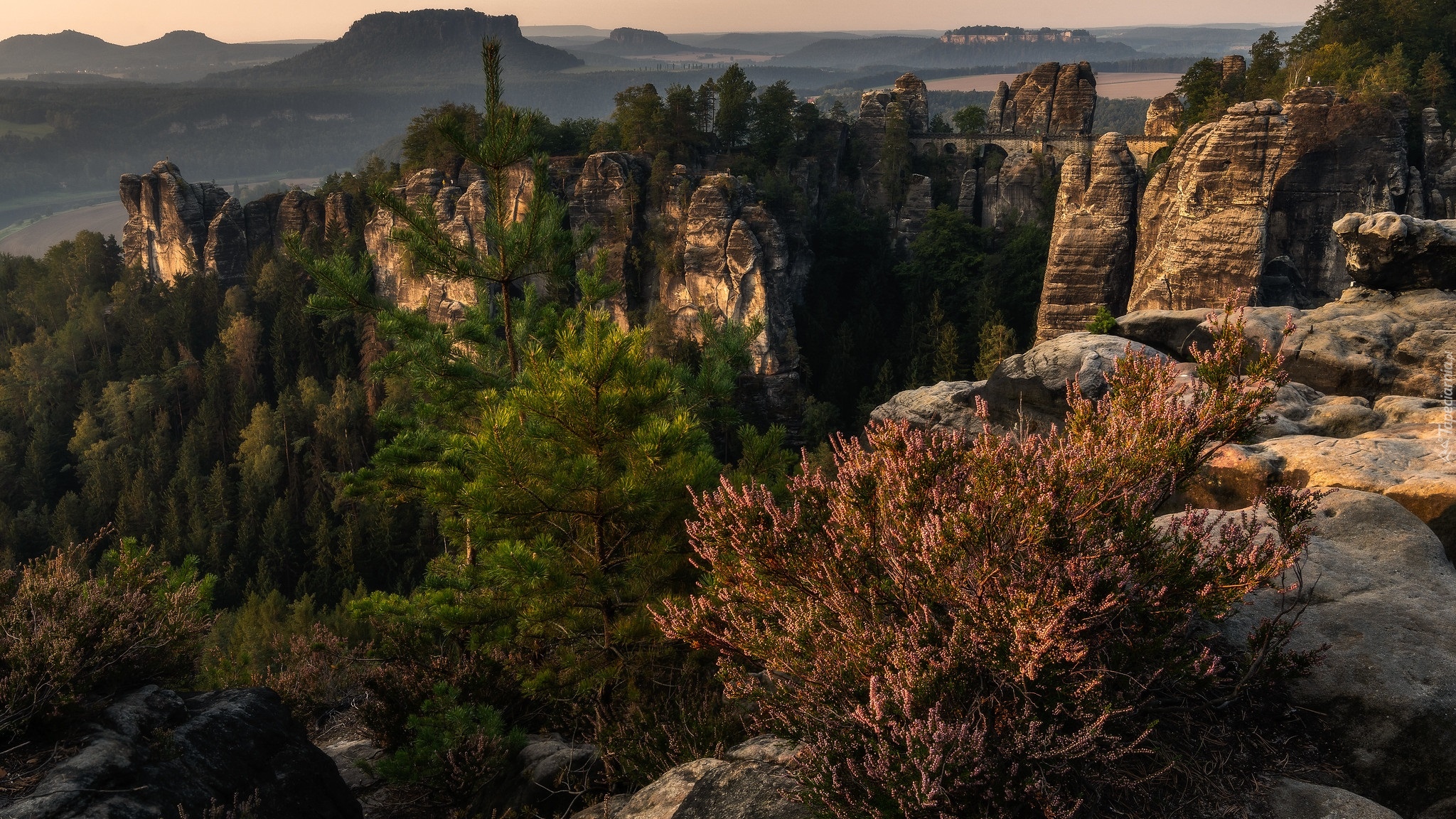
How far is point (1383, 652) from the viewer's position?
479cm

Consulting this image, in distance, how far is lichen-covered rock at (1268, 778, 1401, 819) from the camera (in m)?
3.82

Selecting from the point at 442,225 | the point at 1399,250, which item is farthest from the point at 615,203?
the point at 1399,250

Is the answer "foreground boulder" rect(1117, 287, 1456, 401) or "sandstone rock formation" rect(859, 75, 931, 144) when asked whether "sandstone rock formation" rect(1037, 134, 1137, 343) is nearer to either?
"foreground boulder" rect(1117, 287, 1456, 401)

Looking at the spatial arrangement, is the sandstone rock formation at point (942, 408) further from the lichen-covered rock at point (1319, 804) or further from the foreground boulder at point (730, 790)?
the lichen-covered rock at point (1319, 804)

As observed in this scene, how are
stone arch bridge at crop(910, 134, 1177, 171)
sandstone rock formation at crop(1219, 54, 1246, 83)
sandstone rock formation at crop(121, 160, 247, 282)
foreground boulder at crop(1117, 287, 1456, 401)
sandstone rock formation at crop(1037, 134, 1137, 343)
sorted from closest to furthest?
1. foreground boulder at crop(1117, 287, 1456, 401)
2. sandstone rock formation at crop(1037, 134, 1137, 343)
3. sandstone rock formation at crop(1219, 54, 1246, 83)
4. stone arch bridge at crop(910, 134, 1177, 171)
5. sandstone rock formation at crop(121, 160, 247, 282)

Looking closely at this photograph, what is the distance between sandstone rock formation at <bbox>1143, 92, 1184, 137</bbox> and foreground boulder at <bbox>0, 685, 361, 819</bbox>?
187 ft

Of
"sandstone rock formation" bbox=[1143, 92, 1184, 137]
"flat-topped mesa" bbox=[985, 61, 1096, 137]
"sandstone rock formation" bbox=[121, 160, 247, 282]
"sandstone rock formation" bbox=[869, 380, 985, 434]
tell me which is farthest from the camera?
"sandstone rock formation" bbox=[121, 160, 247, 282]

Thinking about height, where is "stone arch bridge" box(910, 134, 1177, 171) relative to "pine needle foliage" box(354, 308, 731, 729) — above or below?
above

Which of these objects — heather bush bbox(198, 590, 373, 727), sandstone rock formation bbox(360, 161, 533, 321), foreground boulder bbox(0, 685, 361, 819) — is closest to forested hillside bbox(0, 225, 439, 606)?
sandstone rock formation bbox(360, 161, 533, 321)

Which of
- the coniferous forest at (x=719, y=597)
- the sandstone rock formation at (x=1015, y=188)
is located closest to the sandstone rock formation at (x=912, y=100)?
the sandstone rock formation at (x=1015, y=188)

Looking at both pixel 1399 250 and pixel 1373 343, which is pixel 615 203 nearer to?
pixel 1399 250

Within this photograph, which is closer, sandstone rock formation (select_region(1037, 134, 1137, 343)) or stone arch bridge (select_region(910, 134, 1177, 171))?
sandstone rock formation (select_region(1037, 134, 1137, 343))

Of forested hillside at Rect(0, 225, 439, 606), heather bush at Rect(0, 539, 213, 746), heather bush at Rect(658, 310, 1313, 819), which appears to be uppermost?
heather bush at Rect(658, 310, 1313, 819)

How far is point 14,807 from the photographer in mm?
4586
